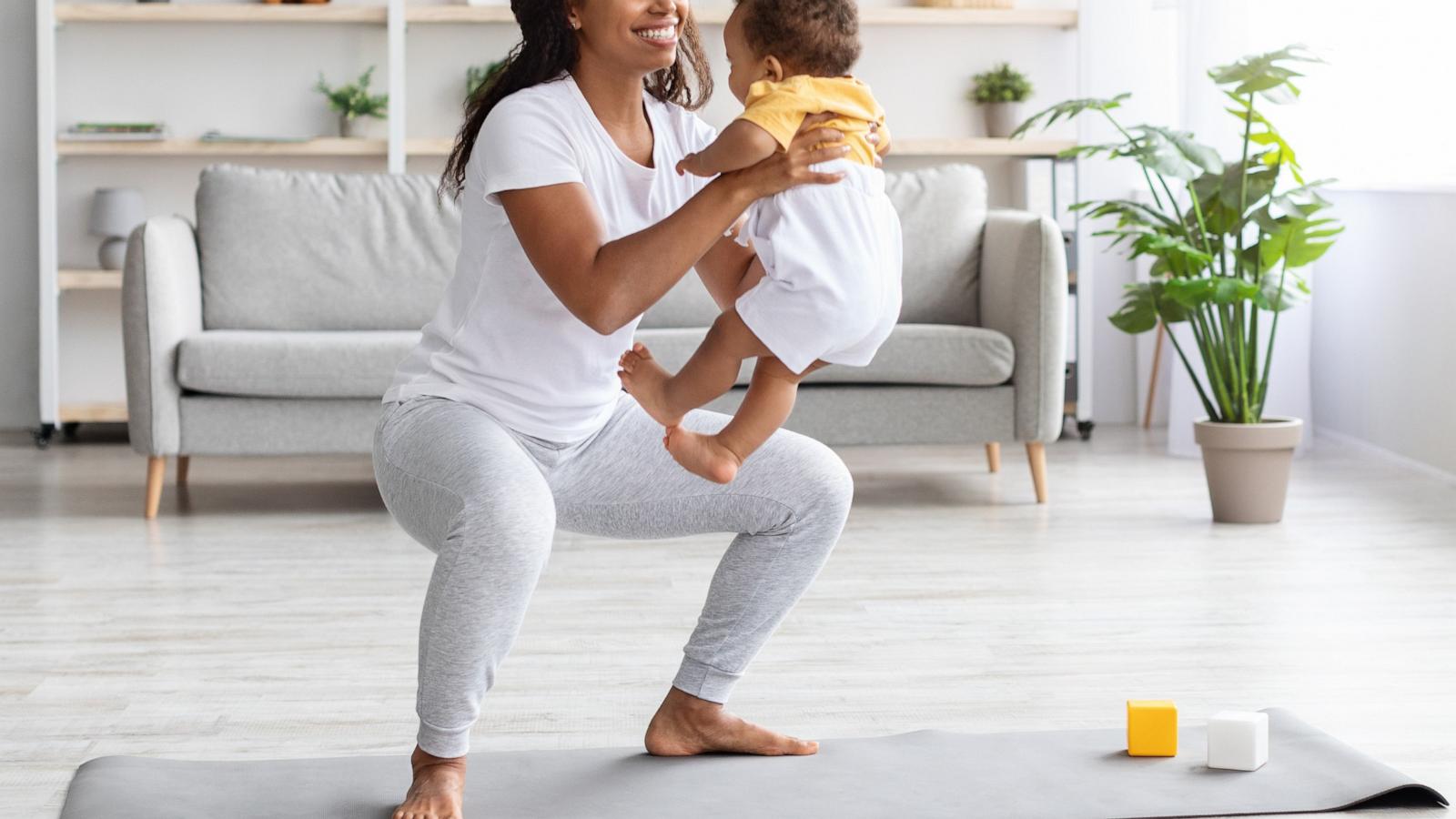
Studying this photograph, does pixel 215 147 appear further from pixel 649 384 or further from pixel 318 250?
pixel 649 384

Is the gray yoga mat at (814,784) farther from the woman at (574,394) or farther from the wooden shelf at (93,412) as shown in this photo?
the wooden shelf at (93,412)

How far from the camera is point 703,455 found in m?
1.81

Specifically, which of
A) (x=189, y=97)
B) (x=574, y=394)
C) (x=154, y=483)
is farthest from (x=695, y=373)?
(x=189, y=97)

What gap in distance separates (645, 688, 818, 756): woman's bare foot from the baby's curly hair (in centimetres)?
78

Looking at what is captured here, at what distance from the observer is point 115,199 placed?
504 centimetres

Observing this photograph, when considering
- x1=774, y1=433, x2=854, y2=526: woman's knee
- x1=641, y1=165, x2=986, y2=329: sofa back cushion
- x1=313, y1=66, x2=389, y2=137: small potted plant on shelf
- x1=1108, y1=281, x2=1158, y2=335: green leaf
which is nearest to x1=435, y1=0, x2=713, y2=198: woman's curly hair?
x1=774, y1=433, x2=854, y2=526: woman's knee

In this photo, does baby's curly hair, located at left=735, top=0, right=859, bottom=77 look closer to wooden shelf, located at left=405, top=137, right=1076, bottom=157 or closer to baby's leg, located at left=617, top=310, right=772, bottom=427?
baby's leg, located at left=617, top=310, right=772, bottom=427

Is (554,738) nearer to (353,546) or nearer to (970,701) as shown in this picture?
(970,701)

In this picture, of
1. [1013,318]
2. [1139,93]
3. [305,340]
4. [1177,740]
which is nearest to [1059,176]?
[1139,93]

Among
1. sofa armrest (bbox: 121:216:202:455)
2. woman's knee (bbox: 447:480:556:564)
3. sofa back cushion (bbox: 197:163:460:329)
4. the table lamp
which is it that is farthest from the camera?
the table lamp

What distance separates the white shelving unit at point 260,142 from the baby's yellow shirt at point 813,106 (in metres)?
3.48

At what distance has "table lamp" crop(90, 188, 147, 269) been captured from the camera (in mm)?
5020

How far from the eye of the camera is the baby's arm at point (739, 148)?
5.40ft

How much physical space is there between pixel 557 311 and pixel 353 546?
5.80ft
